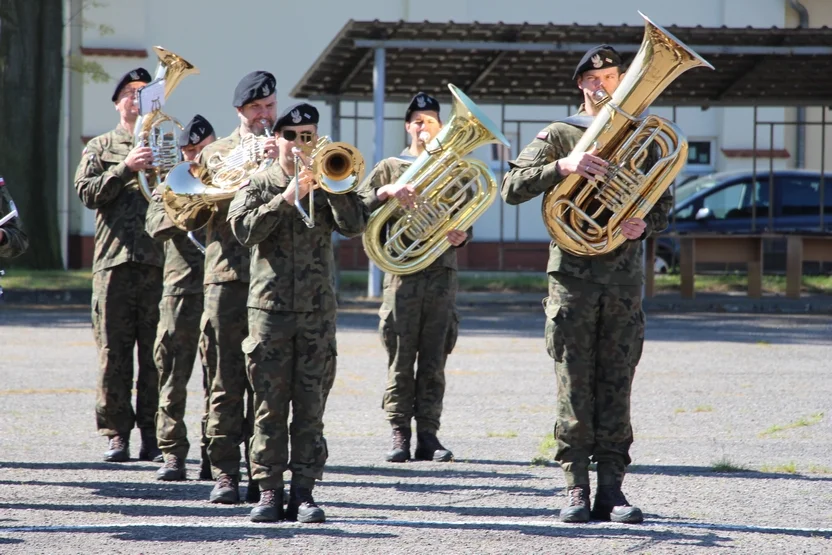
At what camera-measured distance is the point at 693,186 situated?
21.3 m

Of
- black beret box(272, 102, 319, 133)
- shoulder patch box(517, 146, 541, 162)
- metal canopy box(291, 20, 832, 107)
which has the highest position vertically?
metal canopy box(291, 20, 832, 107)

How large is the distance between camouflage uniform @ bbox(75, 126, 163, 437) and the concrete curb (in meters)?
9.21

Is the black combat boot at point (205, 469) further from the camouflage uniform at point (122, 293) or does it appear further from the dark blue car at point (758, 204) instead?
the dark blue car at point (758, 204)

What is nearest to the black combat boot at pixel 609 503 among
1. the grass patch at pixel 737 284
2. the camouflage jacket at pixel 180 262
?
the camouflage jacket at pixel 180 262

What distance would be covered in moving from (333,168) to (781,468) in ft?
11.0

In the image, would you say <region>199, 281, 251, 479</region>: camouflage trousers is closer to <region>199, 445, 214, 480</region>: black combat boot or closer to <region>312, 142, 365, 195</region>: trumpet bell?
<region>199, 445, 214, 480</region>: black combat boot

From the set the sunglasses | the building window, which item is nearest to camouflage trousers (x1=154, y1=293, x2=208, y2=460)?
the sunglasses

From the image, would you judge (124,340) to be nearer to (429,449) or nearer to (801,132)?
(429,449)

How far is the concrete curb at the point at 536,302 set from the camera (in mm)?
17188

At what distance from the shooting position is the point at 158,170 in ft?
24.4

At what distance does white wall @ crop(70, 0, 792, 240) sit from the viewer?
24.5 metres

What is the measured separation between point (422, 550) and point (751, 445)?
136 inches

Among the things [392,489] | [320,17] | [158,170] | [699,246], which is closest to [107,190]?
[158,170]

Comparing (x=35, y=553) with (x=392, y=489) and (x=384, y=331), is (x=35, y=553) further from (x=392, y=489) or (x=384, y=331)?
(x=384, y=331)
